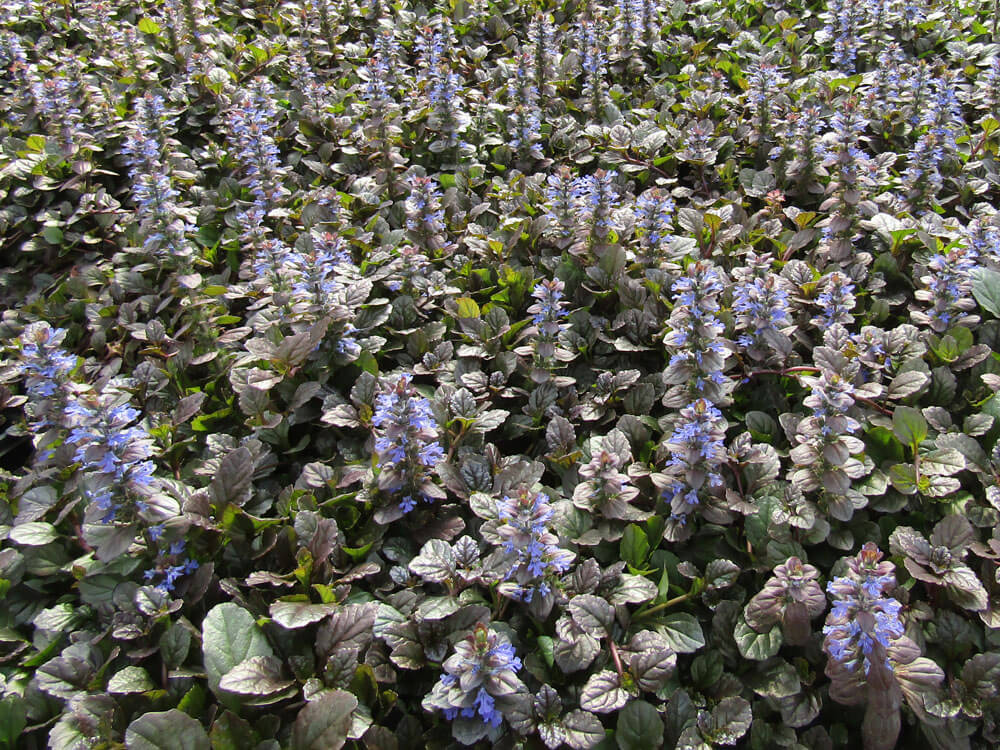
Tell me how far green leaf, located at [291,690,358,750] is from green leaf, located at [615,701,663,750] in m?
0.98

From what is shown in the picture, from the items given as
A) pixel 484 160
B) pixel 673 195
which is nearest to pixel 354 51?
pixel 484 160

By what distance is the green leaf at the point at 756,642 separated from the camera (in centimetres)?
263

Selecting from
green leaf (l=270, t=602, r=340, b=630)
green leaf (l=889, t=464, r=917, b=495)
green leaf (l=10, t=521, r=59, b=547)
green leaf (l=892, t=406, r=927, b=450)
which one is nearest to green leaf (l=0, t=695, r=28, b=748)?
green leaf (l=10, t=521, r=59, b=547)

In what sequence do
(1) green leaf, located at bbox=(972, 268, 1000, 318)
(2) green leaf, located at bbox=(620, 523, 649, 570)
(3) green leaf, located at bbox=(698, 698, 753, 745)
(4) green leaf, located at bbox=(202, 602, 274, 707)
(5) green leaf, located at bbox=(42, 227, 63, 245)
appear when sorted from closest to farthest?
(3) green leaf, located at bbox=(698, 698, 753, 745) → (4) green leaf, located at bbox=(202, 602, 274, 707) → (2) green leaf, located at bbox=(620, 523, 649, 570) → (1) green leaf, located at bbox=(972, 268, 1000, 318) → (5) green leaf, located at bbox=(42, 227, 63, 245)

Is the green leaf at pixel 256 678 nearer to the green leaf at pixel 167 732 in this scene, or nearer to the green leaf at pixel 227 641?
the green leaf at pixel 227 641

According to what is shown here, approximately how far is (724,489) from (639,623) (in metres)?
0.74

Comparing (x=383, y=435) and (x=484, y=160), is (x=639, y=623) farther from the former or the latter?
(x=484, y=160)

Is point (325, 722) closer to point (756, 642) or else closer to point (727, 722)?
point (727, 722)

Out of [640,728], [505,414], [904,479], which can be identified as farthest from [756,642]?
[505,414]

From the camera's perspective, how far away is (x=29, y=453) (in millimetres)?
4094

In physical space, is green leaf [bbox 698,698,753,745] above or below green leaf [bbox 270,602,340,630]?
below

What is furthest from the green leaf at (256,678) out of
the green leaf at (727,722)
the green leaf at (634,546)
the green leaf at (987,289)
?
the green leaf at (987,289)

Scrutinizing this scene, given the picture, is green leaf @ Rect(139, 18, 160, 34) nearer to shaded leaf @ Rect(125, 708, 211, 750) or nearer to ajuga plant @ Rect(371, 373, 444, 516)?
ajuga plant @ Rect(371, 373, 444, 516)

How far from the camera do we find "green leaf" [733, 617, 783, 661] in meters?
2.63
